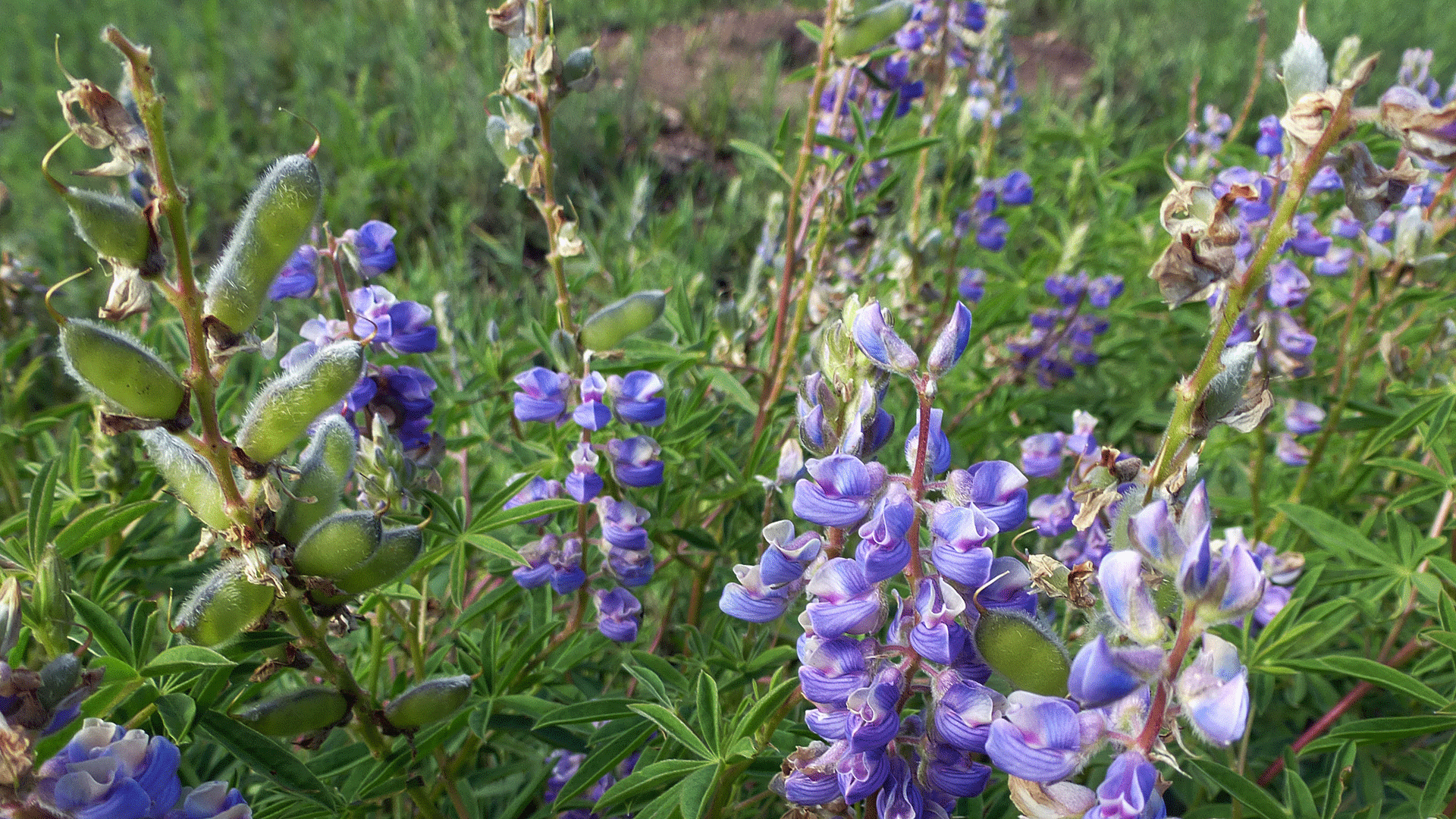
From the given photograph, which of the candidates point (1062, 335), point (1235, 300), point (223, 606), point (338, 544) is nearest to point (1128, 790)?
point (1235, 300)

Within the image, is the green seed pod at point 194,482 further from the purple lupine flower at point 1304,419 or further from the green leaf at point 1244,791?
the purple lupine flower at point 1304,419

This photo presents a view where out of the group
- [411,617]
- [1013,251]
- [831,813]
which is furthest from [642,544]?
[1013,251]

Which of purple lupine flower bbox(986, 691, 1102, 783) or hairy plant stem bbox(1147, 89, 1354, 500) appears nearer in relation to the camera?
purple lupine flower bbox(986, 691, 1102, 783)

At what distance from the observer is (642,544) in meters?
1.42

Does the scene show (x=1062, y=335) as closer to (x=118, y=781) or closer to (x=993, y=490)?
(x=993, y=490)

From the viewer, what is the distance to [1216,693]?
0.66 metres

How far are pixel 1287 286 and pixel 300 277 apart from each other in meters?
1.81

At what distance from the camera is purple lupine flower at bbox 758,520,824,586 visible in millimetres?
896

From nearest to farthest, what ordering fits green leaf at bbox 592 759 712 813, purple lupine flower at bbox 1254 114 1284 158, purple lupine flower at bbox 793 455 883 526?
purple lupine flower at bbox 793 455 883 526
green leaf at bbox 592 759 712 813
purple lupine flower at bbox 1254 114 1284 158

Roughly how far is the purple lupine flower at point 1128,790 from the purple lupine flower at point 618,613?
0.84 metres

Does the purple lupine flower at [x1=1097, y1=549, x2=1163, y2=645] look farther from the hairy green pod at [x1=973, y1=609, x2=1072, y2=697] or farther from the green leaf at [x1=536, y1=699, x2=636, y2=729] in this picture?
the green leaf at [x1=536, y1=699, x2=636, y2=729]

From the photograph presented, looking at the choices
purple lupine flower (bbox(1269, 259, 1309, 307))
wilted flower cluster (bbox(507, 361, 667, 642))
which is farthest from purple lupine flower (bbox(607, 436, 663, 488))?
purple lupine flower (bbox(1269, 259, 1309, 307))

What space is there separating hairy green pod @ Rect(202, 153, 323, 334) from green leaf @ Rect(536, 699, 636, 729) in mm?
603

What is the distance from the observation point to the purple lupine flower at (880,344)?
2.82 feet
